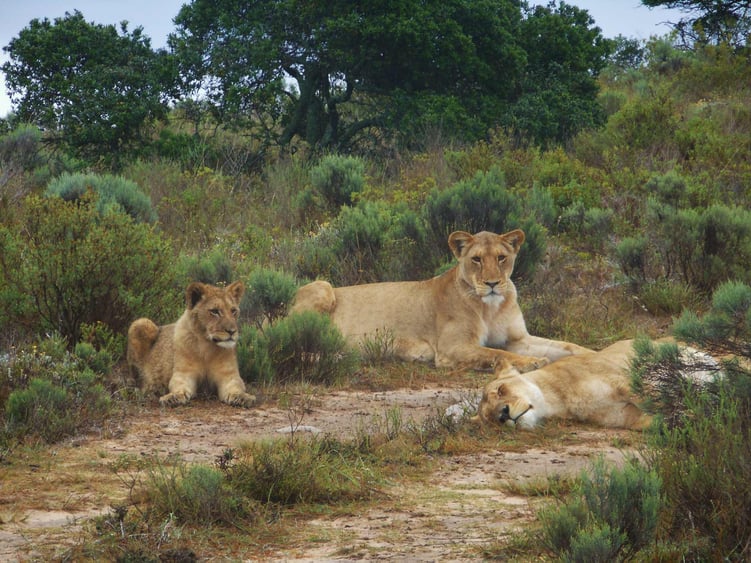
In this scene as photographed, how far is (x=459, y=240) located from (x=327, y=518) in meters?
5.19

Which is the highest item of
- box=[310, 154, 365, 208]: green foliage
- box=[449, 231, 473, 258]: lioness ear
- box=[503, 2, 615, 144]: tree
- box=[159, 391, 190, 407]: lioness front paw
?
box=[503, 2, 615, 144]: tree

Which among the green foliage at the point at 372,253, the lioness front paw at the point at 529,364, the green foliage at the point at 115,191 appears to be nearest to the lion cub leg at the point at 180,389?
the lioness front paw at the point at 529,364

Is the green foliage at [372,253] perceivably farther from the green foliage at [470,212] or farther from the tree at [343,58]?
the tree at [343,58]

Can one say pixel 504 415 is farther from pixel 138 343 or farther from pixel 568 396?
pixel 138 343

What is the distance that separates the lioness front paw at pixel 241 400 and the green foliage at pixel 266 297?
8.05 feet

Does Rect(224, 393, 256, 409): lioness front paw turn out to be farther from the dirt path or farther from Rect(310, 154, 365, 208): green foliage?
Rect(310, 154, 365, 208): green foliage

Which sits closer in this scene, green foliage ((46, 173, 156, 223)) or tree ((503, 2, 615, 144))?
green foliage ((46, 173, 156, 223))

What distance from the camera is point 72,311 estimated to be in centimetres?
938

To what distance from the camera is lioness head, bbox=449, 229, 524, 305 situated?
1012 cm

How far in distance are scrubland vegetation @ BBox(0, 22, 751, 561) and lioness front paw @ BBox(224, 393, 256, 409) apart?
661 mm

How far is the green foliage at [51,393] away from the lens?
23.7 feet

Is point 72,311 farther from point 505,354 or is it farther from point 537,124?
point 537,124

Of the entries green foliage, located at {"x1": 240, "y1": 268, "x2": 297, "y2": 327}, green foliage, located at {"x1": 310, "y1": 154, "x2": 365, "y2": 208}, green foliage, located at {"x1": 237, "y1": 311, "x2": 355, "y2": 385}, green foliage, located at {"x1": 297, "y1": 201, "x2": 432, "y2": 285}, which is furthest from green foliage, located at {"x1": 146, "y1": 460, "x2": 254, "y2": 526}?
green foliage, located at {"x1": 310, "y1": 154, "x2": 365, "y2": 208}

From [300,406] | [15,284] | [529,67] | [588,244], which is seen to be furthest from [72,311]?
[529,67]
